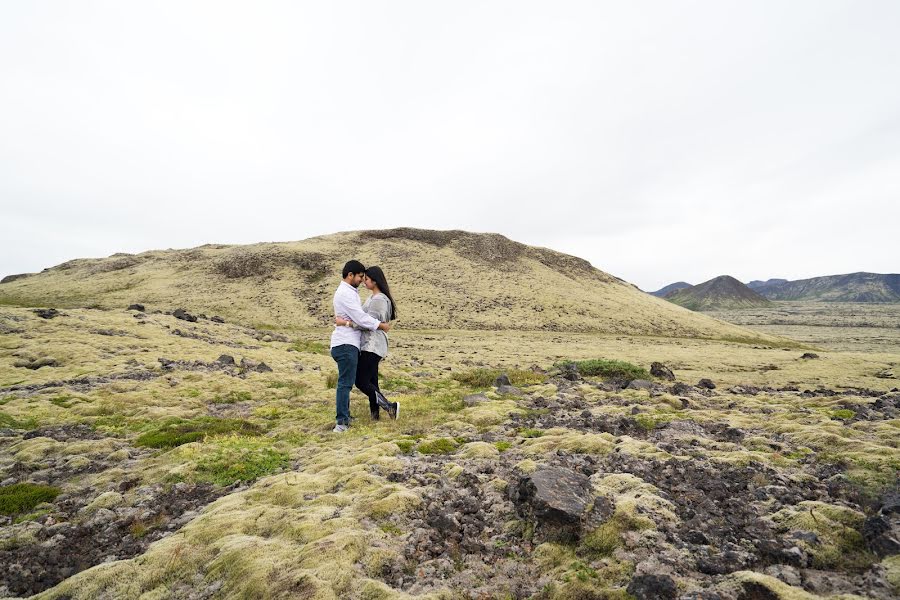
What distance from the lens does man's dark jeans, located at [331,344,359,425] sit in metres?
10.9

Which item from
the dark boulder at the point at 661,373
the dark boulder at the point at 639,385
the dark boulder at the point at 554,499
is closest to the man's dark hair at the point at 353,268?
the dark boulder at the point at 554,499

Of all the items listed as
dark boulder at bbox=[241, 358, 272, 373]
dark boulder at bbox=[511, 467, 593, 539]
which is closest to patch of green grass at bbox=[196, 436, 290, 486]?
dark boulder at bbox=[511, 467, 593, 539]

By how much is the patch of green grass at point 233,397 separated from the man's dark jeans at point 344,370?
6.07 meters

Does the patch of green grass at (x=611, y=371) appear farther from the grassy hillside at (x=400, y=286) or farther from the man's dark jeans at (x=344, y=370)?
the grassy hillside at (x=400, y=286)

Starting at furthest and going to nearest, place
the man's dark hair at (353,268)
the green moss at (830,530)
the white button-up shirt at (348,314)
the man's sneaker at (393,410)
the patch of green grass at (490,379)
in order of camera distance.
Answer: the patch of green grass at (490,379) → the man's sneaker at (393,410) → the white button-up shirt at (348,314) → the man's dark hair at (353,268) → the green moss at (830,530)

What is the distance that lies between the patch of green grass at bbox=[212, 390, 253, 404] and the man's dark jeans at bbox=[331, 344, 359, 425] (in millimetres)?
6075

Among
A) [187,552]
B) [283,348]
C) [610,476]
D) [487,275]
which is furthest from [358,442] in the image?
[487,275]

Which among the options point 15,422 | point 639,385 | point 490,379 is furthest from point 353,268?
point 639,385

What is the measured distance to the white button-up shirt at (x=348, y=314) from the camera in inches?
420

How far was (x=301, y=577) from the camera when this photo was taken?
4.79m

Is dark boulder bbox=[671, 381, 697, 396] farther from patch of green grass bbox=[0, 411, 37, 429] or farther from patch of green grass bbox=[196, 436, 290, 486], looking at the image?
patch of green grass bbox=[0, 411, 37, 429]

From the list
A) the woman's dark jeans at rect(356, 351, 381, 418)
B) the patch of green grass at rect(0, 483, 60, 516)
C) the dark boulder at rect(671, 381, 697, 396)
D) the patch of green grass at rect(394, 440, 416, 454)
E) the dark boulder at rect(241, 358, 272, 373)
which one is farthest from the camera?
the dark boulder at rect(241, 358, 272, 373)

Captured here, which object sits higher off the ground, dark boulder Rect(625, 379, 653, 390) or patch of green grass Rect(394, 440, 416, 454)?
dark boulder Rect(625, 379, 653, 390)

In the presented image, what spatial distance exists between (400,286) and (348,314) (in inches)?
2509
